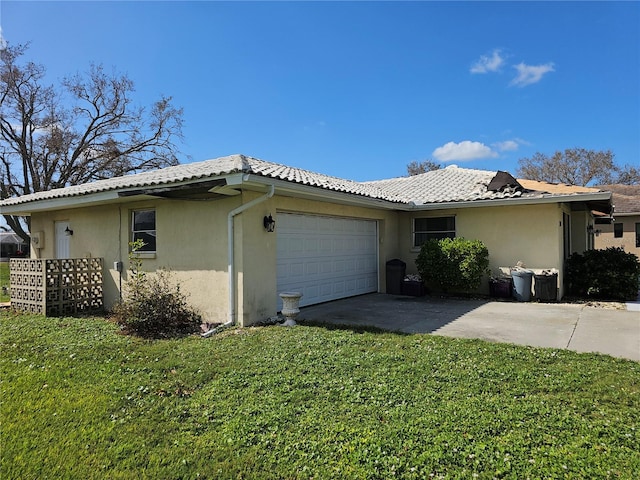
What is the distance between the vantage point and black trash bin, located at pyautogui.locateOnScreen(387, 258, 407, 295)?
12156mm

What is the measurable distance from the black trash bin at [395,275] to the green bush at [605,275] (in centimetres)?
485

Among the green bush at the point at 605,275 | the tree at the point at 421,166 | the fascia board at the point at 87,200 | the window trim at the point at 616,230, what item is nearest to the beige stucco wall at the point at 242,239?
the fascia board at the point at 87,200

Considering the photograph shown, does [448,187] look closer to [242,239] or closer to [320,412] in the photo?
[242,239]

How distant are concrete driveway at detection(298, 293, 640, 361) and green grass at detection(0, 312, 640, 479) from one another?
897 mm

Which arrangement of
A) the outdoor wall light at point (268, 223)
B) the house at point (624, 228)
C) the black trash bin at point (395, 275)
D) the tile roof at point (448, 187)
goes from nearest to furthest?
the outdoor wall light at point (268, 223) → the tile roof at point (448, 187) → the black trash bin at point (395, 275) → the house at point (624, 228)

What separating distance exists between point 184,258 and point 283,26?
651cm

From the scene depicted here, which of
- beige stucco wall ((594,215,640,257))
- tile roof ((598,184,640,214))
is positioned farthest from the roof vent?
beige stucco wall ((594,215,640,257))

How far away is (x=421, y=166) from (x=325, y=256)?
3721cm

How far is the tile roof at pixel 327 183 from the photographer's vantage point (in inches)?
302

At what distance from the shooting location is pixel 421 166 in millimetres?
44562

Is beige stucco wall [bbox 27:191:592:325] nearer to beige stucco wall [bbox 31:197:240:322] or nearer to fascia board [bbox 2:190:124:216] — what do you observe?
beige stucco wall [bbox 31:197:240:322]

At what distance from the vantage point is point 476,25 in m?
10.6

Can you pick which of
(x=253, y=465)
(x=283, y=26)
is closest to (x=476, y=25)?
(x=283, y=26)

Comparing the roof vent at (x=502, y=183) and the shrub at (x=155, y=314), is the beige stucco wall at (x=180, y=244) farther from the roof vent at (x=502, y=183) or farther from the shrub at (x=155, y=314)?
the roof vent at (x=502, y=183)
